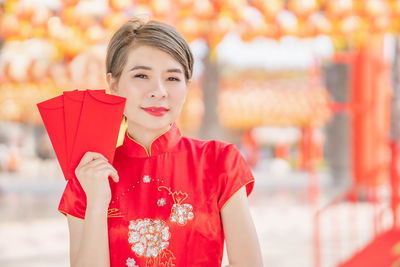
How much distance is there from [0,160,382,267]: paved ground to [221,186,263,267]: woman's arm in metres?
4.47

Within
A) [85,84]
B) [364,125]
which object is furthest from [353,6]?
[364,125]

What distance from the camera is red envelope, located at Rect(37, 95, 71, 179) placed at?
109 centimetres

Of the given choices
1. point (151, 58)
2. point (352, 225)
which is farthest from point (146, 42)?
point (352, 225)

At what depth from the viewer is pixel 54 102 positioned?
1.09m

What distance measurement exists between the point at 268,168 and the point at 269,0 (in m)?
17.7

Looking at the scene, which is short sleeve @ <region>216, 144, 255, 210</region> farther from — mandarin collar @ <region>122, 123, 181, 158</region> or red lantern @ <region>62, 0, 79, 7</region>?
red lantern @ <region>62, 0, 79, 7</region>

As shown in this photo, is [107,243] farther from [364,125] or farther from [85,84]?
[364,125]

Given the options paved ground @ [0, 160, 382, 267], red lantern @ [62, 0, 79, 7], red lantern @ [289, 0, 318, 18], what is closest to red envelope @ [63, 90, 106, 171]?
red lantern @ [62, 0, 79, 7]

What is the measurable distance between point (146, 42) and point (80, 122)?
0.24 meters

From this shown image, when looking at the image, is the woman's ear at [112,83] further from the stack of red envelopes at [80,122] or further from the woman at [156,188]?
the stack of red envelopes at [80,122]

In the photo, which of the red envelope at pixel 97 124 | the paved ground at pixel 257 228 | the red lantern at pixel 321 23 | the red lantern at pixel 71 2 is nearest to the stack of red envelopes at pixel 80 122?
the red envelope at pixel 97 124

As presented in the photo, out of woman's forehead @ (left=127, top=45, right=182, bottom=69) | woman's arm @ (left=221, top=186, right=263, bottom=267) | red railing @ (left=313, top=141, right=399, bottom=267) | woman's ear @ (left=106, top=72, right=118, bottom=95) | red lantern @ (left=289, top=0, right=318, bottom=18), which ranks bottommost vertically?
red railing @ (left=313, top=141, right=399, bottom=267)

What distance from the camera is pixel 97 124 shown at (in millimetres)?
1104

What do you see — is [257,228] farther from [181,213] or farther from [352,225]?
[181,213]
